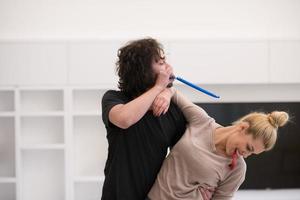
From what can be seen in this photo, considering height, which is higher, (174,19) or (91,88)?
(174,19)

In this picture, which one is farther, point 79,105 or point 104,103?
point 79,105

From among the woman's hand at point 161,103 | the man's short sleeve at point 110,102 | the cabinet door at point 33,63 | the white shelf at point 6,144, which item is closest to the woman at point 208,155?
the woman's hand at point 161,103

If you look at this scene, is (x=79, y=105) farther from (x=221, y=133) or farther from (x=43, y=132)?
(x=221, y=133)

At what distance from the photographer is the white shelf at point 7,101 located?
3.37 m

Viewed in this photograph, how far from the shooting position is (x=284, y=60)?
342 cm

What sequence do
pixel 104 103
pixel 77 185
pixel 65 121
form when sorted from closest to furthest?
1. pixel 104 103
2. pixel 65 121
3. pixel 77 185

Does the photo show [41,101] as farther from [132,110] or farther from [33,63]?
[132,110]

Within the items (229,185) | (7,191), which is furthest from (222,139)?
(7,191)

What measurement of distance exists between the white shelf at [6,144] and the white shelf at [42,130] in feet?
0.34

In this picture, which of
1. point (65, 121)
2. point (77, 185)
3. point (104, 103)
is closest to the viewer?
point (104, 103)

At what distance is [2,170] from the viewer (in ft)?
11.1

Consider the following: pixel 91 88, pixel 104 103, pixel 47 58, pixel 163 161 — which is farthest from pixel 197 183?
pixel 47 58

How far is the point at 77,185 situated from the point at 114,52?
1.29 m

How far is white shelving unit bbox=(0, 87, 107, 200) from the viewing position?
11.0ft
